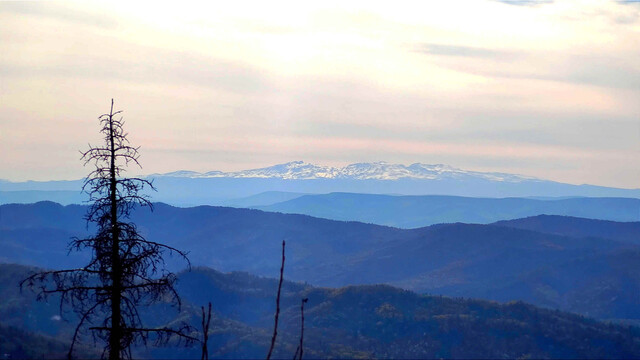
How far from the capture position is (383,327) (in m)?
163

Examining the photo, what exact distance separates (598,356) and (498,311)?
2667cm

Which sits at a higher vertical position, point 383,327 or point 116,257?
point 116,257

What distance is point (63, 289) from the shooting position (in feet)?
51.8

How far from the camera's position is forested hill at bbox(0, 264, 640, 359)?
139 metres

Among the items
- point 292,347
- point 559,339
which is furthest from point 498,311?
point 292,347

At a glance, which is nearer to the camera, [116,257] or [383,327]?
[116,257]

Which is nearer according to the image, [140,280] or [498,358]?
[140,280]

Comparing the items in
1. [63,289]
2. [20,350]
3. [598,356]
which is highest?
[63,289]

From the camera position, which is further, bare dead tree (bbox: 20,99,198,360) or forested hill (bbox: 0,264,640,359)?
forested hill (bbox: 0,264,640,359)

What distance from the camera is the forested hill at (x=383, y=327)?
13912 cm

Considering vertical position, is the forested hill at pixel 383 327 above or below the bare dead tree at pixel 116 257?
below

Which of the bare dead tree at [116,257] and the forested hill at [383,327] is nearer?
the bare dead tree at [116,257]

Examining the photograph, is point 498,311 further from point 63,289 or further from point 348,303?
point 63,289

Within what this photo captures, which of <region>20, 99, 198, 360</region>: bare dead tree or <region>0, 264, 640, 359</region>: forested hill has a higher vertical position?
<region>20, 99, 198, 360</region>: bare dead tree
